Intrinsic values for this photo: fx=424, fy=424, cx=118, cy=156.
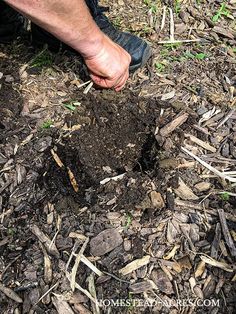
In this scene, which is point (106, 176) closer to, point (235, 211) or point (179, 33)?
point (235, 211)

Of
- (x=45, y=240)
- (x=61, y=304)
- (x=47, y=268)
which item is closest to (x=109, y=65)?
(x=45, y=240)

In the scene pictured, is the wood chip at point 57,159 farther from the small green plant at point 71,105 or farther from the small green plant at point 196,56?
the small green plant at point 196,56

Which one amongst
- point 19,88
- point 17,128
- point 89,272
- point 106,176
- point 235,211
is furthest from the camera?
point 19,88

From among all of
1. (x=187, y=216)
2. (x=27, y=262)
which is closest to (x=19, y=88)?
(x=27, y=262)

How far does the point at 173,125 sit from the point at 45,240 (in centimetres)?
82

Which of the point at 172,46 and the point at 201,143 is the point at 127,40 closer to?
the point at 172,46

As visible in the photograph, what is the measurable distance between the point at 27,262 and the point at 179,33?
161cm

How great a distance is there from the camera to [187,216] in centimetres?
179

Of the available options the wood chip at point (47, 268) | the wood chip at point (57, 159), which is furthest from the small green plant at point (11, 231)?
the wood chip at point (57, 159)

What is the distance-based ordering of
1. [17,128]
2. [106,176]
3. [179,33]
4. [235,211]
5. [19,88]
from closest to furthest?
[235,211]
[106,176]
[17,128]
[19,88]
[179,33]

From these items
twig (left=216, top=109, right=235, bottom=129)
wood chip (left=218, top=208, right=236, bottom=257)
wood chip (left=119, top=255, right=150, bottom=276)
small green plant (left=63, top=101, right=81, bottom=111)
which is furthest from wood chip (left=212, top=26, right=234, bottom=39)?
wood chip (left=119, top=255, right=150, bottom=276)

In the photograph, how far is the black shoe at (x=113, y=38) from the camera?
231 cm

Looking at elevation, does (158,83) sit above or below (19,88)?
below

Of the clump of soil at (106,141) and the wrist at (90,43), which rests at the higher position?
the wrist at (90,43)
